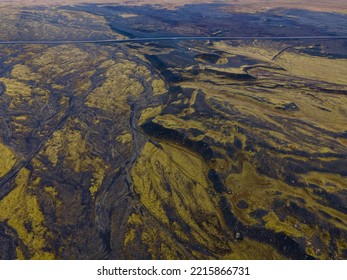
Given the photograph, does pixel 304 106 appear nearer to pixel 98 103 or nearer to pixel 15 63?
pixel 98 103

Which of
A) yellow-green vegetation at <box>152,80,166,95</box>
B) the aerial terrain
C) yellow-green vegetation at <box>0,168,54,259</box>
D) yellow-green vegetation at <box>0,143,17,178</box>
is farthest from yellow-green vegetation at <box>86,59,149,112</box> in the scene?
yellow-green vegetation at <box>0,168,54,259</box>

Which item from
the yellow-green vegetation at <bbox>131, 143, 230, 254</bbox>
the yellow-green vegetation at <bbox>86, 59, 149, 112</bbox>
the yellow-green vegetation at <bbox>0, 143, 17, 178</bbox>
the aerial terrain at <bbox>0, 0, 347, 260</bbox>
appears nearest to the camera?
the aerial terrain at <bbox>0, 0, 347, 260</bbox>

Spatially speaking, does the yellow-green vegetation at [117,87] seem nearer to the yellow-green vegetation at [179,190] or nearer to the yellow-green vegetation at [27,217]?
the yellow-green vegetation at [179,190]

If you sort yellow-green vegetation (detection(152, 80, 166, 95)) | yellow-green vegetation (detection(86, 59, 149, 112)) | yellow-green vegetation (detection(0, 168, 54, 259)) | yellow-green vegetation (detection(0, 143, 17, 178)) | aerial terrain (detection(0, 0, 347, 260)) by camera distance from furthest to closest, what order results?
yellow-green vegetation (detection(152, 80, 166, 95)) → yellow-green vegetation (detection(86, 59, 149, 112)) → yellow-green vegetation (detection(0, 143, 17, 178)) → aerial terrain (detection(0, 0, 347, 260)) → yellow-green vegetation (detection(0, 168, 54, 259))

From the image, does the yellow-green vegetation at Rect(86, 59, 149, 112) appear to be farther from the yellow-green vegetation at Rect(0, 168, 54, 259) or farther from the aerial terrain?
the yellow-green vegetation at Rect(0, 168, 54, 259)

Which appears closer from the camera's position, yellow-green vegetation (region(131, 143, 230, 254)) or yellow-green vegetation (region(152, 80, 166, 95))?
yellow-green vegetation (region(131, 143, 230, 254))
